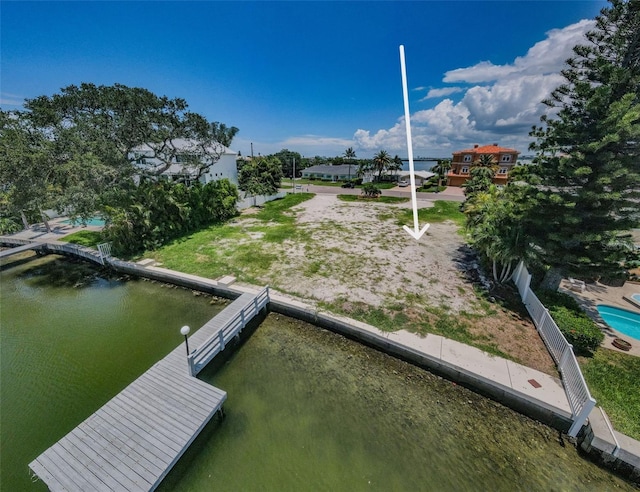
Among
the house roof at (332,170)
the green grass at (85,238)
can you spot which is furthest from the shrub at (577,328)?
the house roof at (332,170)

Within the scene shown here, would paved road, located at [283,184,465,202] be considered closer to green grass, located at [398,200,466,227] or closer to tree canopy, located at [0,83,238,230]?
green grass, located at [398,200,466,227]

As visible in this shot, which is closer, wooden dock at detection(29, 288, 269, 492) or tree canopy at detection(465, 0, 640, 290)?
wooden dock at detection(29, 288, 269, 492)

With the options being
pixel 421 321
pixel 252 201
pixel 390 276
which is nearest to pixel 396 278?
pixel 390 276

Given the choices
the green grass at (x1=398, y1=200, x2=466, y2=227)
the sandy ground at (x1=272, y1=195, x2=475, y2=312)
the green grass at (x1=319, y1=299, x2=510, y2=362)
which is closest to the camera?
the green grass at (x1=319, y1=299, x2=510, y2=362)

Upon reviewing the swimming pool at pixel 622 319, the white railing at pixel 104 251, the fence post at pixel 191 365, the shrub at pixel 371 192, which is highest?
the shrub at pixel 371 192

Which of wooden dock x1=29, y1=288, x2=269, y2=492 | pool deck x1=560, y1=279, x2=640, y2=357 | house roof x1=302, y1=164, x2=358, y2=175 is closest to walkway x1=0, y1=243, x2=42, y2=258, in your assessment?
wooden dock x1=29, y1=288, x2=269, y2=492

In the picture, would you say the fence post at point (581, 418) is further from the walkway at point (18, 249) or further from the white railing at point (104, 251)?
the walkway at point (18, 249)

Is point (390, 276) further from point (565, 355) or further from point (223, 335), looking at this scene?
point (223, 335)
